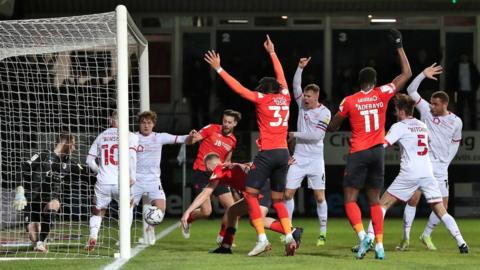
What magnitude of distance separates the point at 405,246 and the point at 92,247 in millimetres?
3974

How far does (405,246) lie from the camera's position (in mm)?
13938

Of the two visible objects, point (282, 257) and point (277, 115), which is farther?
point (277, 115)

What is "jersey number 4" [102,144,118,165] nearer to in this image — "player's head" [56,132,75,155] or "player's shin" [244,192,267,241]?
"player's head" [56,132,75,155]

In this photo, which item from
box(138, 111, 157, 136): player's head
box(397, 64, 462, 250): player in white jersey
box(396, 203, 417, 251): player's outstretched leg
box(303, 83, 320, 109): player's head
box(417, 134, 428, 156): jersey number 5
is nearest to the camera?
box(417, 134, 428, 156): jersey number 5

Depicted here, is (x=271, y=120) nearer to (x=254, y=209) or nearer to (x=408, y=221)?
(x=254, y=209)

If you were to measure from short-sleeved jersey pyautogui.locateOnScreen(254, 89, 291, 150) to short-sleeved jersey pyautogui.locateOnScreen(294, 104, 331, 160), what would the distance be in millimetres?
2413

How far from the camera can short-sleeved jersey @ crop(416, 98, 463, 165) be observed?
14.7m

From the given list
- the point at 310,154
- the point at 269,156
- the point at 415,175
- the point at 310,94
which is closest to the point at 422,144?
the point at 415,175

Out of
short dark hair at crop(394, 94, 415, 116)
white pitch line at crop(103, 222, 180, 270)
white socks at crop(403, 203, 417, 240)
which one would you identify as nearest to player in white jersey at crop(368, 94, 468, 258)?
short dark hair at crop(394, 94, 415, 116)

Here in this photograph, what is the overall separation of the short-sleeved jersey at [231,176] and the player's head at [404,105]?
1.99 m

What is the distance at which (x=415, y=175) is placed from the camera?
1343 cm

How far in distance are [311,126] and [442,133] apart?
72.6 inches

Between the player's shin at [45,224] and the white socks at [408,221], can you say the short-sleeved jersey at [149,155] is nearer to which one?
the player's shin at [45,224]

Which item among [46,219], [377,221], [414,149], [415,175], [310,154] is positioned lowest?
[46,219]
